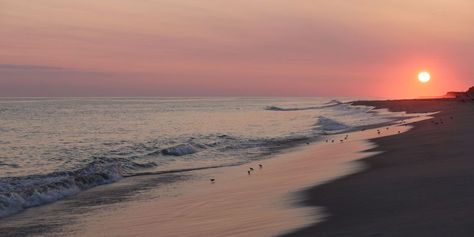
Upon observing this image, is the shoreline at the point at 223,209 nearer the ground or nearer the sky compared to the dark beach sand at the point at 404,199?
nearer the ground

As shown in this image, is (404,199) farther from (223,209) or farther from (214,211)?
(214,211)

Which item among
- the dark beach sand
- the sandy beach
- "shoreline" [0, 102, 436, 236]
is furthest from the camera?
the sandy beach

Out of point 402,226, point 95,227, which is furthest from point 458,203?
point 95,227

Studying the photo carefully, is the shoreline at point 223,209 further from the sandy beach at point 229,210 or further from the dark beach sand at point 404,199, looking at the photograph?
the dark beach sand at point 404,199

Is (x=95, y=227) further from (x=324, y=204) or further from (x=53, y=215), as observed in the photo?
(x=324, y=204)

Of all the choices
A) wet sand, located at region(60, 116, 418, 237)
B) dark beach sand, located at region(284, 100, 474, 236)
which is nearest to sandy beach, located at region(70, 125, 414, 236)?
wet sand, located at region(60, 116, 418, 237)

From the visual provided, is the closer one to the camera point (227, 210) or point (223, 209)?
point (227, 210)

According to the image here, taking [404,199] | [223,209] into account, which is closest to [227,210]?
[223,209]

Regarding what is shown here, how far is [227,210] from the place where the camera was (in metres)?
12.5

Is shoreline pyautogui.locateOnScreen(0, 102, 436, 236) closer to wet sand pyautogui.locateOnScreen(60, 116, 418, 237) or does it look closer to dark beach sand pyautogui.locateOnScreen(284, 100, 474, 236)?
wet sand pyautogui.locateOnScreen(60, 116, 418, 237)

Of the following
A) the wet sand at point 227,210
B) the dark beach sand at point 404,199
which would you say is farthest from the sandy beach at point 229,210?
the dark beach sand at point 404,199

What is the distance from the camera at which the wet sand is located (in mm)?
10555

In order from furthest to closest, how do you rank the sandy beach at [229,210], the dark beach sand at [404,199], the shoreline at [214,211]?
the sandy beach at [229,210]
the shoreline at [214,211]
the dark beach sand at [404,199]

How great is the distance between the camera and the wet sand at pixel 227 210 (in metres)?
10.6
